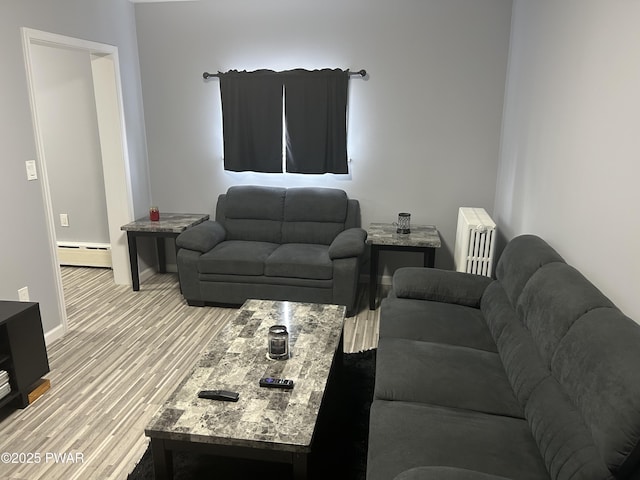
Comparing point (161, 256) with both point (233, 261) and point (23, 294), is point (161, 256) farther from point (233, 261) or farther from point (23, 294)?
point (23, 294)

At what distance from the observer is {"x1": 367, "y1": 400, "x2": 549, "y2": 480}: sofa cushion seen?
1493 mm

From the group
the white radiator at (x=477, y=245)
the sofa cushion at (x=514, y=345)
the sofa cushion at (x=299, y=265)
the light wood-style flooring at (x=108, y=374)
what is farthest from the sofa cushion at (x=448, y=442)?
the sofa cushion at (x=299, y=265)

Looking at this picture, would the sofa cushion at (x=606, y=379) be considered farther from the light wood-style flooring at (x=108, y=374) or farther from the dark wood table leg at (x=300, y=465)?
the light wood-style flooring at (x=108, y=374)

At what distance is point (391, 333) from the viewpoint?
2.43 metres

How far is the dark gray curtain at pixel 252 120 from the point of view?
413cm

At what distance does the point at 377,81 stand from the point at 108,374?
3072mm

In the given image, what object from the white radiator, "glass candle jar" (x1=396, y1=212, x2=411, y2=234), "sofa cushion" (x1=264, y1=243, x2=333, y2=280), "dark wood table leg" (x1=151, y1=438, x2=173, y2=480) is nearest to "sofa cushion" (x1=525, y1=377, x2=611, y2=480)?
"dark wood table leg" (x1=151, y1=438, x2=173, y2=480)

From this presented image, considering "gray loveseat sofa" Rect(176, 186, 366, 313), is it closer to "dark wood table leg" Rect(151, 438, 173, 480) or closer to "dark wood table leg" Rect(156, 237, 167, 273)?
"dark wood table leg" Rect(156, 237, 167, 273)

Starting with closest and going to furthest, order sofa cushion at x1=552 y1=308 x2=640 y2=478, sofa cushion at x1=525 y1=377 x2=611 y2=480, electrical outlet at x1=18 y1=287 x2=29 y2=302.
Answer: sofa cushion at x1=552 y1=308 x2=640 y2=478, sofa cushion at x1=525 y1=377 x2=611 y2=480, electrical outlet at x1=18 y1=287 x2=29 y2=302

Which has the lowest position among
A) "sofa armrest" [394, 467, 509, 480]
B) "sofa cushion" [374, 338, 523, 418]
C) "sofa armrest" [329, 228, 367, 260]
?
"sofa cushion" [374, 338, 523, 418]

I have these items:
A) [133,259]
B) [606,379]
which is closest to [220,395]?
[606,379]

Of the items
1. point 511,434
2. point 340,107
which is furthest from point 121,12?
point 511,434

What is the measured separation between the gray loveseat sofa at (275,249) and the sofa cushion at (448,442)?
1887 millimetres

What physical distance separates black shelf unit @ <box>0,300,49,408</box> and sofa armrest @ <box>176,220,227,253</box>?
4.47ft
